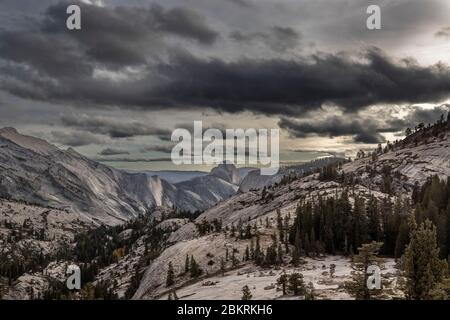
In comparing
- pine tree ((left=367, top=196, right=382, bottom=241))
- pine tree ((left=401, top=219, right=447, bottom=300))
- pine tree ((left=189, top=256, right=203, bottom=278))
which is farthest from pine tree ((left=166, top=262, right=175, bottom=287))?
pine tree ((left=401, top=219, right=447, bottom=300))

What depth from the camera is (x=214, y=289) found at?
108m

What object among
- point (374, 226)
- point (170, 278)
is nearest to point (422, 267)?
point (170, 278)

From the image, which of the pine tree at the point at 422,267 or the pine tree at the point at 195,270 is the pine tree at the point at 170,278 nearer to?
the pine tree at the point at 195,270

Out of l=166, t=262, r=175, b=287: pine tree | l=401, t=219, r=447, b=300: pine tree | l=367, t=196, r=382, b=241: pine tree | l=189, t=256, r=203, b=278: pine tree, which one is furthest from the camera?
l=367, t=196, r=382, b=241: pine tree

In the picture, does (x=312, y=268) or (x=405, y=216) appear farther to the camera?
(x=405, y=216)

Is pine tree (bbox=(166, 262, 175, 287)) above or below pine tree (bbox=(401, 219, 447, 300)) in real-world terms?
below

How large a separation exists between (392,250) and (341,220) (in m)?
22.1

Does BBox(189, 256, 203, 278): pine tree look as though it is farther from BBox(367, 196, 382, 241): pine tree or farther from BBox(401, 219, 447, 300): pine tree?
BBox(401, 219, 447, 300): pine tree

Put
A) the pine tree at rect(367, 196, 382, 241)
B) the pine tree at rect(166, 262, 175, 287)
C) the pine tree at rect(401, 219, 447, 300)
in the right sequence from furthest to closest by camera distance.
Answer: the pine tree at rect(367, 196, 382, 241) → the pine tree at rect(166, 262, 175, 287) → the pine tree at rect(401, 219, 447, 300)

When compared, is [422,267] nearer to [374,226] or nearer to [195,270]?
[195,270]

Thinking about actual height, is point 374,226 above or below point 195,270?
above
